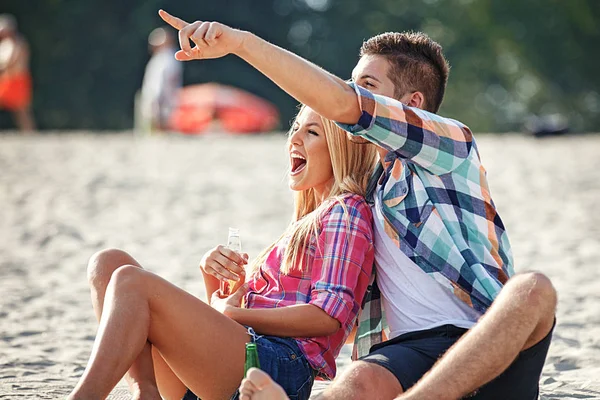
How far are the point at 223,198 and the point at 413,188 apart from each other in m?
7.37

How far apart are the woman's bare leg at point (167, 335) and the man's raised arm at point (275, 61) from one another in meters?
0.70

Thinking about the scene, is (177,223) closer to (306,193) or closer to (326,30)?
(306,193)

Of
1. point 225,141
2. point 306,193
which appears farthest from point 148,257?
point 225,141

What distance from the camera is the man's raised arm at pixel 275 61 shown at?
290 centimetres

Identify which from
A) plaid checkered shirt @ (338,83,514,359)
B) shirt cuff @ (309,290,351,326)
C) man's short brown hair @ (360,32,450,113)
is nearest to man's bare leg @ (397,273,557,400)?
plaid checkered shirt @ (338,83,514,359)

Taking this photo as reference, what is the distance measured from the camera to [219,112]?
2289 centimetres

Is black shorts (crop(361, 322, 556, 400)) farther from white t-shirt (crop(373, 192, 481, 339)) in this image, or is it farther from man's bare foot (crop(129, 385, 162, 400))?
man's bare foot (crop(129, 385, 162, 400))

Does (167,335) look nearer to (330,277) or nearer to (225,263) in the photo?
(225,263)

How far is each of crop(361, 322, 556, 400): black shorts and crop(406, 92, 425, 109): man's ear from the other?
0.85 metres

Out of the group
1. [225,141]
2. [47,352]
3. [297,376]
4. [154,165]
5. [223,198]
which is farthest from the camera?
[225,141]

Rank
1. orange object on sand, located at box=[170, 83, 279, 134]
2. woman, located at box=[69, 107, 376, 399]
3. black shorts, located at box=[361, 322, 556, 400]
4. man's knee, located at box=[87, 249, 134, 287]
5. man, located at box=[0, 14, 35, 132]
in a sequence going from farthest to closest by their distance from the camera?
orange object on sand, located at box=[170, 83, 279, 134]
man, located at box=[0, 14, 35, 132]
man's knee, located at box=[87, 249, 134, 287]
woman, located at box=[69, 107, 376, 399]
black shorts, located at box=[361, 322, 556, 400]

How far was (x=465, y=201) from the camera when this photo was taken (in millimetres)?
3195

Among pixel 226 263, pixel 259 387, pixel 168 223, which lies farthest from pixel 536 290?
pixel 168 223

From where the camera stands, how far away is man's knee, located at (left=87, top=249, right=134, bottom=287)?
131 inches
